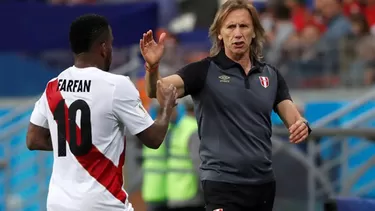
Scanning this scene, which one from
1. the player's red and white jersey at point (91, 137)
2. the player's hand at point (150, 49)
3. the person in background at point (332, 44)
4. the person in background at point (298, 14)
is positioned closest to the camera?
the player's red and white jersey at point (91, 137)

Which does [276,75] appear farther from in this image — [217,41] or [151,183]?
[151,183]

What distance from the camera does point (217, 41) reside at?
25.0 ft

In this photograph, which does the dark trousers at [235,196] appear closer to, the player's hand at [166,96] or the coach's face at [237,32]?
the player's hand at [166,96]

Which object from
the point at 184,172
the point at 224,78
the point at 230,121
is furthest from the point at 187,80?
the point at 184,172

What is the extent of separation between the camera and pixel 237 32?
7379 millimetres

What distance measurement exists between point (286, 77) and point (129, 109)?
26.8ft

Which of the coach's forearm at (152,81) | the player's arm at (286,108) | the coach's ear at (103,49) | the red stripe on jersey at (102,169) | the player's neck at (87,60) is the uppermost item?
the coach's ear at (103,49)

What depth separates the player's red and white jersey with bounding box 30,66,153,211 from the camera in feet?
21.7

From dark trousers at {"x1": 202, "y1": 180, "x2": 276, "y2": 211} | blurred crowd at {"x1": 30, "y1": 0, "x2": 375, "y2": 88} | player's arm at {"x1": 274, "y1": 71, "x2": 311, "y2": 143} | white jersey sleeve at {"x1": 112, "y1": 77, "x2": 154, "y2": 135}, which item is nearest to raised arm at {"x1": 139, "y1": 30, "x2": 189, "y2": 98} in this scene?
white jersey sleeve at {"x1": 112, "y1": 77, "x2": 154, "y2": 135}

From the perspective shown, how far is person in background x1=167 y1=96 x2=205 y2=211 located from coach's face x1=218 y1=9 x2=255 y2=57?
507cm

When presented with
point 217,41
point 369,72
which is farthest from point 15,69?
point 217,41

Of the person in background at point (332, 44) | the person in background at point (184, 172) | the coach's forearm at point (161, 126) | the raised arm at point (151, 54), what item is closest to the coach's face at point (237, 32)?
the raised arm at point (151, 54)

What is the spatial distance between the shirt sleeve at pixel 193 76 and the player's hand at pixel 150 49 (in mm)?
374

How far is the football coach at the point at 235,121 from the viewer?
7230 mm
